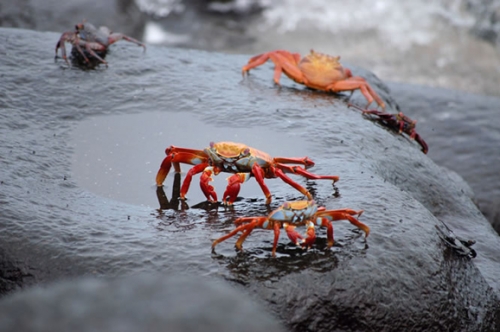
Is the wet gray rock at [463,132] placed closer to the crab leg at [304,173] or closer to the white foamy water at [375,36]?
the crab leg at [304,173]

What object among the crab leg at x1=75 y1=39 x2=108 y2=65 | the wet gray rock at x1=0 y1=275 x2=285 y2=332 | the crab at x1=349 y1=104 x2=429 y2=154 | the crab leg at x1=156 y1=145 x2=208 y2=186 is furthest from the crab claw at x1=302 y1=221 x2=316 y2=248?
the crab leg at x1=75 y1=39 x2=108 y2=65

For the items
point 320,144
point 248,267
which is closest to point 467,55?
point 320,144

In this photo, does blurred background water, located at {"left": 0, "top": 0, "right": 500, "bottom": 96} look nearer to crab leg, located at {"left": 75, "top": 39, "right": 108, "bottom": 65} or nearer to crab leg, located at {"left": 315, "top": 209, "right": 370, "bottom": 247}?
crab leg, located at {"left": 75, "top": 39, "right": 108, "bottom": 65}

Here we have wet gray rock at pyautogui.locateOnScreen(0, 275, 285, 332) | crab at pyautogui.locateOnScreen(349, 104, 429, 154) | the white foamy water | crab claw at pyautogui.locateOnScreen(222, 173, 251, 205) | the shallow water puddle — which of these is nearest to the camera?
wet gray rock at pyautogui.locateOnScreen(0, 275, 285, 332)

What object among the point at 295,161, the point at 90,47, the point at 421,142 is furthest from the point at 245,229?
the point at 90,47

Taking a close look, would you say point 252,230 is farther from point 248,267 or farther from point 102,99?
point 102,99

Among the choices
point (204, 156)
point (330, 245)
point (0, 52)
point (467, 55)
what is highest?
point (467, 55)

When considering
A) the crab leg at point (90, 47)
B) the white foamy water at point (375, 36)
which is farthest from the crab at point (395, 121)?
the white foamy water at point (375, 36)
